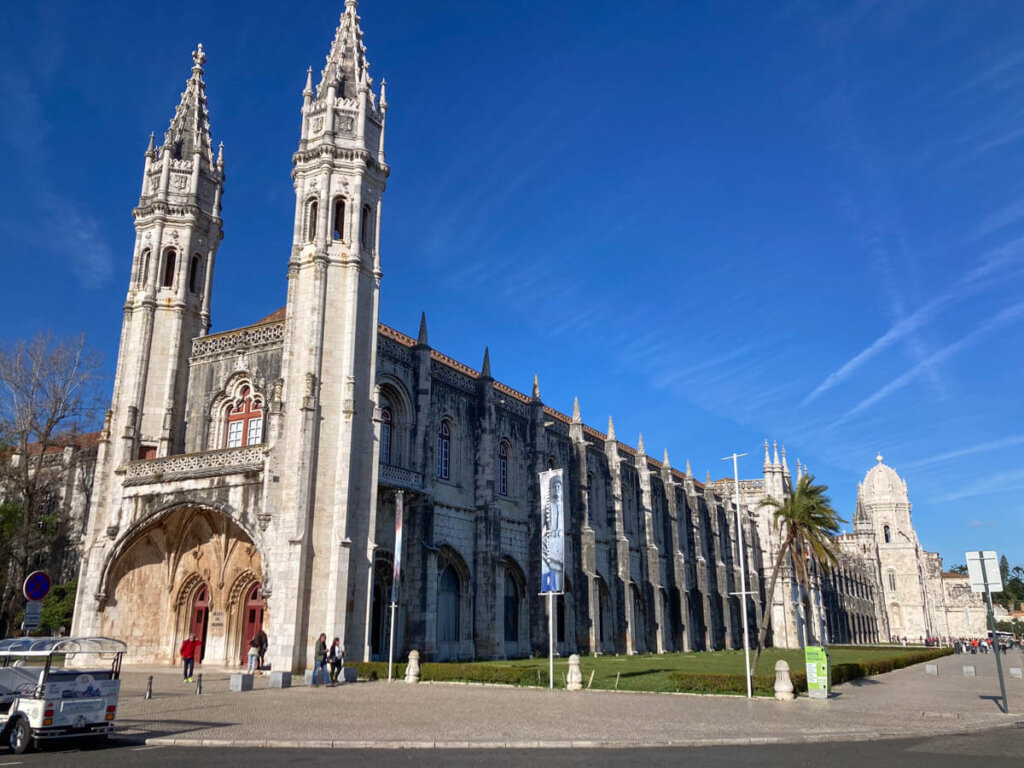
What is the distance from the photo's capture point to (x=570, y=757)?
1242 cm

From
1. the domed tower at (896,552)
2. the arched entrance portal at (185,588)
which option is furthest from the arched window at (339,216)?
the domed tower at (896,552)

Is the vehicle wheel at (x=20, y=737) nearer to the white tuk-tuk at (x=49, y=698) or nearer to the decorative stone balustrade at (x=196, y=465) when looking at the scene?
the white tuk-tuk at (x=49, y=698)

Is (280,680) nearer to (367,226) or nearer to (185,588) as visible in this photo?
(185,588)

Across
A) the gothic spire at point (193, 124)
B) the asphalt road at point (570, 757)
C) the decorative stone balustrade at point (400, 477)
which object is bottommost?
the asphalt road at point (570, 757)

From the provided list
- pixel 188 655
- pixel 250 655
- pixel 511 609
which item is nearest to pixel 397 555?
pixel 250 655

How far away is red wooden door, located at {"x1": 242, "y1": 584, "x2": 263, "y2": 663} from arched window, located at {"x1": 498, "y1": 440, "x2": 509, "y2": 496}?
13.4 metres

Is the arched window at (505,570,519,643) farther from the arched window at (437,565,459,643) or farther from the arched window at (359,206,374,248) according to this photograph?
the arched window at (359,206,374,248)

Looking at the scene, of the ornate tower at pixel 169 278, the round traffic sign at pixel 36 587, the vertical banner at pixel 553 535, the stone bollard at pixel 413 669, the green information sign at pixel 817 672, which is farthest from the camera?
the ornate tower at pixel 169 278

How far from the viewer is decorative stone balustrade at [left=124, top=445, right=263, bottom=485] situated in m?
29.7

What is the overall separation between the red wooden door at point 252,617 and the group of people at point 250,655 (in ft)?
7.86

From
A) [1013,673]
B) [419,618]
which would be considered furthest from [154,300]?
[1013,673]

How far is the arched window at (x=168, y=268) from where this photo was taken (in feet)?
120

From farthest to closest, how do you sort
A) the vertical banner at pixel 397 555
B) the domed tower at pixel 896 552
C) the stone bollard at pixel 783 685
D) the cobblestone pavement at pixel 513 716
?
the domed tower at pixel 896 552 < the vertical banner at pixel 397 555 < the stone bollard at pixel 783 685 < the cobblestone pavement at pixel 513 716

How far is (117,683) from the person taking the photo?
1445cm
